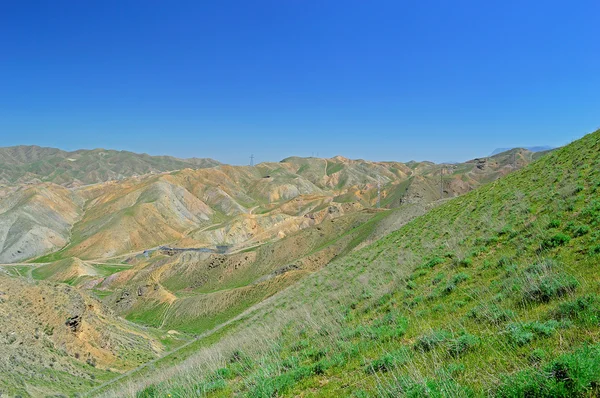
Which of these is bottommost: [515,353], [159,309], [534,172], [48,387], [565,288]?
[159,309]

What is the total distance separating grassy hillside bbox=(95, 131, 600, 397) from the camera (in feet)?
15.2

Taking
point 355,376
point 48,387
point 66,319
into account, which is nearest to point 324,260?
point 66,319

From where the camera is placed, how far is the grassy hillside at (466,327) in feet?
15.2

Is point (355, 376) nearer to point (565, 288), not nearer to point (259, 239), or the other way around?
point (565, 288)

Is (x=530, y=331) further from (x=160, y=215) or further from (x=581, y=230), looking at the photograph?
(x=160, y=215)

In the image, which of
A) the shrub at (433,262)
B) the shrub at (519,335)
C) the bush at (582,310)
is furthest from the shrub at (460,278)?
the shrub at (519,335)

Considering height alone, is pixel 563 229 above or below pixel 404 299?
above

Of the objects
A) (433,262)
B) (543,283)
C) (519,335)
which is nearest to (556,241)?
(543,283)

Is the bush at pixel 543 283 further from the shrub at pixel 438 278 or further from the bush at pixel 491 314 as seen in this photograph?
the shrub at pixel 438 278

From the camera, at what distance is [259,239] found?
94.2 m

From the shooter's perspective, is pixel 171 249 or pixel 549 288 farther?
pixel 171 249

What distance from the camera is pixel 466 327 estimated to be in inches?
266

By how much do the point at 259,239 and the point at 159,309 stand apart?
142 feet

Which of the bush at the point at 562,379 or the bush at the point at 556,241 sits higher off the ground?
the bush at the point at 556,241
